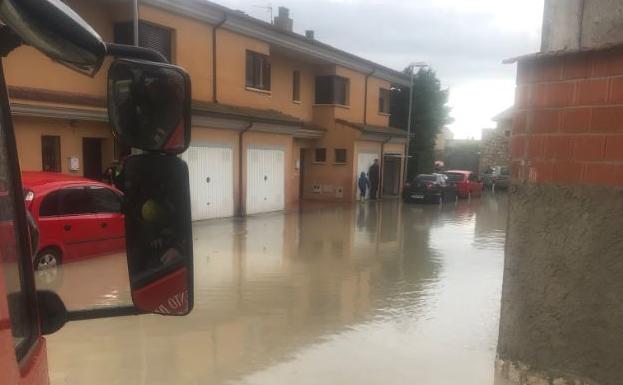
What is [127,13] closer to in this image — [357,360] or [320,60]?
[320,60]

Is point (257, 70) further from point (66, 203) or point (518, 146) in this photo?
point (518, 146)

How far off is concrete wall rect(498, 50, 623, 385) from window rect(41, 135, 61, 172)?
11.0m

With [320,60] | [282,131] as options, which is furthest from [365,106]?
[282,131]

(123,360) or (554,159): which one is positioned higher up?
(554,159)

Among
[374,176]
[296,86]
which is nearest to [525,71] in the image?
[296,86]

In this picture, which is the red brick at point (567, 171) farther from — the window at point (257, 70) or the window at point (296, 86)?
the window at point (296, 86)

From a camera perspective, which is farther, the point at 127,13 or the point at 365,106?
the point at 365,106

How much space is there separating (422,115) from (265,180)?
17.8 metres

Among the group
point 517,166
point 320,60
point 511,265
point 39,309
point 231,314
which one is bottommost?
point 231,314

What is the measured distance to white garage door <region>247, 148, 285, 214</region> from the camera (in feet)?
56.4

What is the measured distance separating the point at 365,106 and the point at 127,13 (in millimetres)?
14071

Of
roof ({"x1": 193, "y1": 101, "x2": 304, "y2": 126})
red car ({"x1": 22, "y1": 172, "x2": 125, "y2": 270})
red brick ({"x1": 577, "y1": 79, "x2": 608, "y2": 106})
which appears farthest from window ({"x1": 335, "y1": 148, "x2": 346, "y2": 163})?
red brick ({"x1": 577, "y1": 79, "x2": 608, "y2": 106})

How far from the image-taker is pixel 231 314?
6.98 meters

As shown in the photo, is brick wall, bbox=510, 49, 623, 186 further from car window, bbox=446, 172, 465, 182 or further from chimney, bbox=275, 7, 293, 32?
car window, bbox=446, 172, 465, 182
